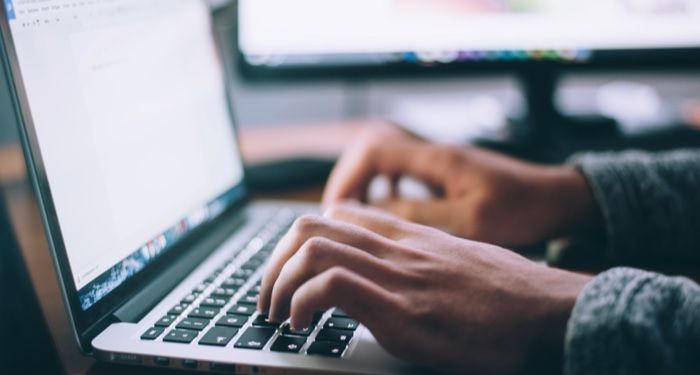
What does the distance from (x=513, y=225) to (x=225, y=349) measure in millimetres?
319

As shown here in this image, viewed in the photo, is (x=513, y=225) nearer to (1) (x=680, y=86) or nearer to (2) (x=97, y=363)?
(2) (x=97, y=363)

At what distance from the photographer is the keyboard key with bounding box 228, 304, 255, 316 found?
17.6 inches

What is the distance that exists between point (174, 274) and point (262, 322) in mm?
120

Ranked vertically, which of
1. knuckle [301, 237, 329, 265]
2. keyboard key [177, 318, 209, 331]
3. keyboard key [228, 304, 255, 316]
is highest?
knuckle [301, 237, 329, 265]

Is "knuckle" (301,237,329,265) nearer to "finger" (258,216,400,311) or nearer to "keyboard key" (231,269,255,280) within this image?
"finger" (258,216,400,311)

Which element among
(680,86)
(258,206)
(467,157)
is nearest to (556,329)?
(467,157)

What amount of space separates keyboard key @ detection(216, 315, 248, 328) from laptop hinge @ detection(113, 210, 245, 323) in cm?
6

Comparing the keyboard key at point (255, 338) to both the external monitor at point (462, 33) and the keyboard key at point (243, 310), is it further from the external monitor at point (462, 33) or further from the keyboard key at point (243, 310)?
the external monitor at point (462, 33)

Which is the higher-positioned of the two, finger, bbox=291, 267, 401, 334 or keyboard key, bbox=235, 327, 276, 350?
finger, bbox=291, 267, 401, 334

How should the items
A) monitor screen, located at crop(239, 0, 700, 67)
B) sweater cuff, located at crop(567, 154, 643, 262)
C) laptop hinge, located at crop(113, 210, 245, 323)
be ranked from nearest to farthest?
laptop hinge, located at crop(113, 210, 245, 323) < sweater cuff, located at crop(567, 154, 643, 262) < monitor screen, located at crop(239, 0, 700, 67)

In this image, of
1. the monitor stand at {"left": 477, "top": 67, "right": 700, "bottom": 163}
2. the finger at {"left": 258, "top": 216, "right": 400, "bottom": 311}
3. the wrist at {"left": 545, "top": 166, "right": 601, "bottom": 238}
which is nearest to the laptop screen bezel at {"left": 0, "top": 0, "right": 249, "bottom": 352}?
the finger at {"left": 258, "top": 216, "right": 400, "bottom": 311}

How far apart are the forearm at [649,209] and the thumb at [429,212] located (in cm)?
A: 13

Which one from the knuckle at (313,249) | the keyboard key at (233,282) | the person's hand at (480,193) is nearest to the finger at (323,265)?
the knuckle at (313,249)

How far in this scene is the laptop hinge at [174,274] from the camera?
457 millimetres
